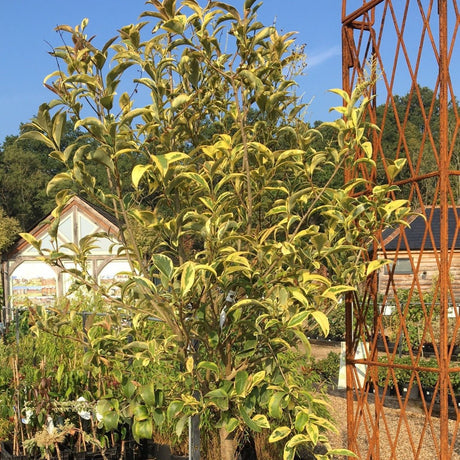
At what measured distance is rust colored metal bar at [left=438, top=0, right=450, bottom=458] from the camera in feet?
8.83

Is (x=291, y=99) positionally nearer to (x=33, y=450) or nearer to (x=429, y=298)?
(x=33, y=450)

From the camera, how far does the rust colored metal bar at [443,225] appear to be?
2691mm

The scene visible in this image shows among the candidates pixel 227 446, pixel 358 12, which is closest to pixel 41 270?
pixel 358 12

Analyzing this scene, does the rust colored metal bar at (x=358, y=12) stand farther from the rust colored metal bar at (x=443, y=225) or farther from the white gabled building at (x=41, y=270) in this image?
the white gabled building at (x=41, y=270)

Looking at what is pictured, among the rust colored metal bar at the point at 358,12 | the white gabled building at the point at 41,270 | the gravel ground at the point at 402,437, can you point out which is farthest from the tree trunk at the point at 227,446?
the white gabled building at the point at 41,270

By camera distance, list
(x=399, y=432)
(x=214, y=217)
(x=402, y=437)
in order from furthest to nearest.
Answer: (x=402, y=437) < (x=399, y=432) < (x=214, y=217)

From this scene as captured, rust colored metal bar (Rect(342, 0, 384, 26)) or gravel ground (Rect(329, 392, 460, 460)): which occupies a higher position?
rust colored metal bar (Rect(342, 0, 384, 26))

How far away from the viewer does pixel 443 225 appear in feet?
8.77

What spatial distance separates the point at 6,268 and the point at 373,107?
15.1 meters

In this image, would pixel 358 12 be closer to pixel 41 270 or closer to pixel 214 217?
pixel 214 217

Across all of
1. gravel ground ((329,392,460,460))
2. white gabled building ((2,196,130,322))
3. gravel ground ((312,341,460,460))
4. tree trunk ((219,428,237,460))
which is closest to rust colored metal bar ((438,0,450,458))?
tree trunk ((219,428,237,460))

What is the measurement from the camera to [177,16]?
7.29 feet

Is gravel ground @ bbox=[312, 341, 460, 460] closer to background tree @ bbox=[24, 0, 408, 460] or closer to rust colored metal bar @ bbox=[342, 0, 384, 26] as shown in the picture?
background tree @ bbox=[24, 0, 408, 460]

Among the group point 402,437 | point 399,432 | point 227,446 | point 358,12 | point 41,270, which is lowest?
point 402,437
